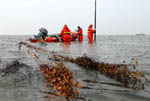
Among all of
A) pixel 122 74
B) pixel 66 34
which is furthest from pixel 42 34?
pixel 122 74

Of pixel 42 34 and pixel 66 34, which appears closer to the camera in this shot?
pixel 42 34

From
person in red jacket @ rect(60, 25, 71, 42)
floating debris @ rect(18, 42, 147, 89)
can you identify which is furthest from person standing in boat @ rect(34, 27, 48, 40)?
floating debris @ rect(18, 42, 147, 89)

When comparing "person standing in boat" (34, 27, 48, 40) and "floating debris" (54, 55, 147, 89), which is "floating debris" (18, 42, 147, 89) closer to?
"floating debris" (54, 55, 147, 89)

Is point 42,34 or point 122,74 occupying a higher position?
point 42,34

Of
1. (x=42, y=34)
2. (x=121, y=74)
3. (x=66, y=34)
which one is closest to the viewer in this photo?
(x=121, y=74)

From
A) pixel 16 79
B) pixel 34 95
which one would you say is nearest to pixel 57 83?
pixel 34 95

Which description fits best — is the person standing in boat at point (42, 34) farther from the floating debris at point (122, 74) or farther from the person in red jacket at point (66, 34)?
the floating debris at point (122, 74)

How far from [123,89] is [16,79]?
9.92ft

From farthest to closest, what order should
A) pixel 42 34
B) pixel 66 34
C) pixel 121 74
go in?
1. pixel 66 34
2. pixel 42 34
3. pixel 121 74

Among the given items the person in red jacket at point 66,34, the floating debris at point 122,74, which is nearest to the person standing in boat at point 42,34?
the person in red jacket at point 66,34

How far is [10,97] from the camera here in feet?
11.8

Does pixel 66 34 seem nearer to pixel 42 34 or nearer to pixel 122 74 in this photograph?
pixel 42 34

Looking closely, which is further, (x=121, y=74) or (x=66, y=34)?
(x=66, y=34)

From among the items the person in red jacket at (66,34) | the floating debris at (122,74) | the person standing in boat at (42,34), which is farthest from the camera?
the person in red jacket at (66,34)
